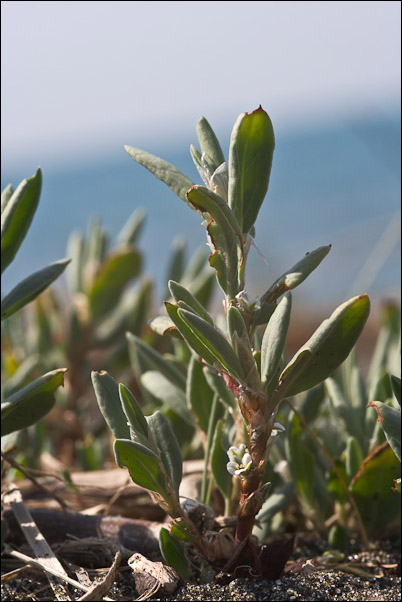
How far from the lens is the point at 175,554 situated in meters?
0.81

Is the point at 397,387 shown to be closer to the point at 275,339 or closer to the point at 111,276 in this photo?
the point at 275,339

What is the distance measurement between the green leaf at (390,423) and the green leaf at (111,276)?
1.08m

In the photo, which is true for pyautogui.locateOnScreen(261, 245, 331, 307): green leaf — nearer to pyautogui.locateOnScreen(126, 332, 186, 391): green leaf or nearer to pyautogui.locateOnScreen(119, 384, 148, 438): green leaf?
pyautogui.locateOnScreen(119, 384, 148, 438): green leaf

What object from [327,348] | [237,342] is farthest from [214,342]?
[327,348]

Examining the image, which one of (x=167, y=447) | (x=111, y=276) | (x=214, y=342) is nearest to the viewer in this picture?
(x=214, y=342)

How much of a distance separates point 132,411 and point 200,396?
31cm

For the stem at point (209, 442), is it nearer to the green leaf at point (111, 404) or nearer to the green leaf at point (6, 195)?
the green leaf at point (111, 404)

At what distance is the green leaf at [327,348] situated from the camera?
75 cm

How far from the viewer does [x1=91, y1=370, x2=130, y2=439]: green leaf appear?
780 millimetres

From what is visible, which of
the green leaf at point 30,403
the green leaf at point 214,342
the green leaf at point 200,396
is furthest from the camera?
the green leaf at point 200,396

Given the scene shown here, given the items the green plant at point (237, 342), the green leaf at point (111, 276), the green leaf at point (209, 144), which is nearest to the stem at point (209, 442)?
the green plant at point (237, 342)

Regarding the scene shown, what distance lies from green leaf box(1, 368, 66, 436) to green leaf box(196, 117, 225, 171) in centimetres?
33

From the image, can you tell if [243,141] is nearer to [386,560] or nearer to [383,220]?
[386,560]

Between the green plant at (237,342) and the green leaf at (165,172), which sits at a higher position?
the green leaf at (165,172)
